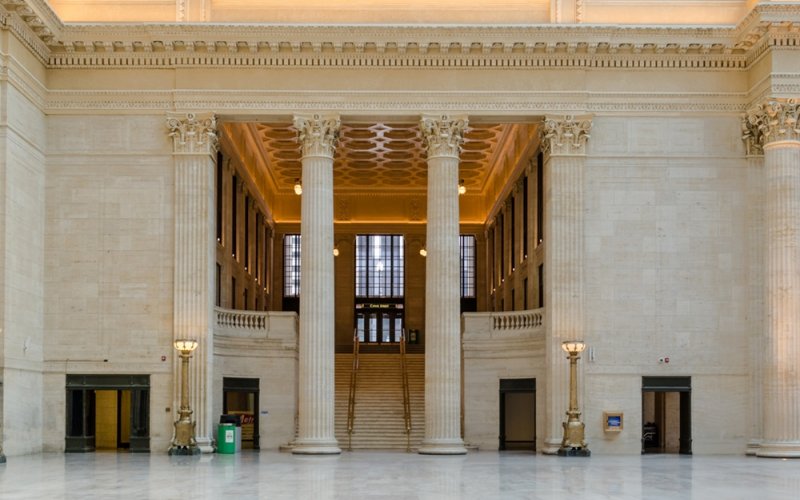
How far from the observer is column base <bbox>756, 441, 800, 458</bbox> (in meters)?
33.1

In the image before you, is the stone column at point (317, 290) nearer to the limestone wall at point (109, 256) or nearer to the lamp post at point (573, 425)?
the limestone wall at point (109, 256)

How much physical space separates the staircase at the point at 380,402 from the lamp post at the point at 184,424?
6.84 metres

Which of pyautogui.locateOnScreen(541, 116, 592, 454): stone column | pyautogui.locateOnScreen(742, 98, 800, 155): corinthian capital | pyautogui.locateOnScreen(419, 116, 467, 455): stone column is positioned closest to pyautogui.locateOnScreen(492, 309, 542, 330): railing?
pyautogui.locateOnScreen(541, 116, 592, 454): stone column

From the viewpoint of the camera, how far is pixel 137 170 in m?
35.8

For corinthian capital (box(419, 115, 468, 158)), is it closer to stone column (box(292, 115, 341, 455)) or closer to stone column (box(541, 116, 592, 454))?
stone column (box(541, 116, 592, 454))

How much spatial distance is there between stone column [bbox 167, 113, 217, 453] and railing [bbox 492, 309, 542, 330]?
9510 mm

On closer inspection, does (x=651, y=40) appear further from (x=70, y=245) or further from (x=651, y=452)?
(x=70, y=245)

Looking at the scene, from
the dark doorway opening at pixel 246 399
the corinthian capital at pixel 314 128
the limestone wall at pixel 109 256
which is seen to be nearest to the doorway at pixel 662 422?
the dark doorway opening at pixel 246 399

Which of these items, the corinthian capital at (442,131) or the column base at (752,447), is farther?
the corinthian capital at (442,131)

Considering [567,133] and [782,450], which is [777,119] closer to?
[567,133]

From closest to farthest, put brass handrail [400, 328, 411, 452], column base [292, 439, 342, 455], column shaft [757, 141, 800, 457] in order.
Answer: column shaft [757, 141, 800, 457] → column base [292, 439, 342, 455] → brass handrail [400, 328, 411, 452]

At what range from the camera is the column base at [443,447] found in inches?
1359

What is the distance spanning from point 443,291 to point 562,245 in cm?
375

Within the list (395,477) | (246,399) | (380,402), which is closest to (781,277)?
(395,477)
